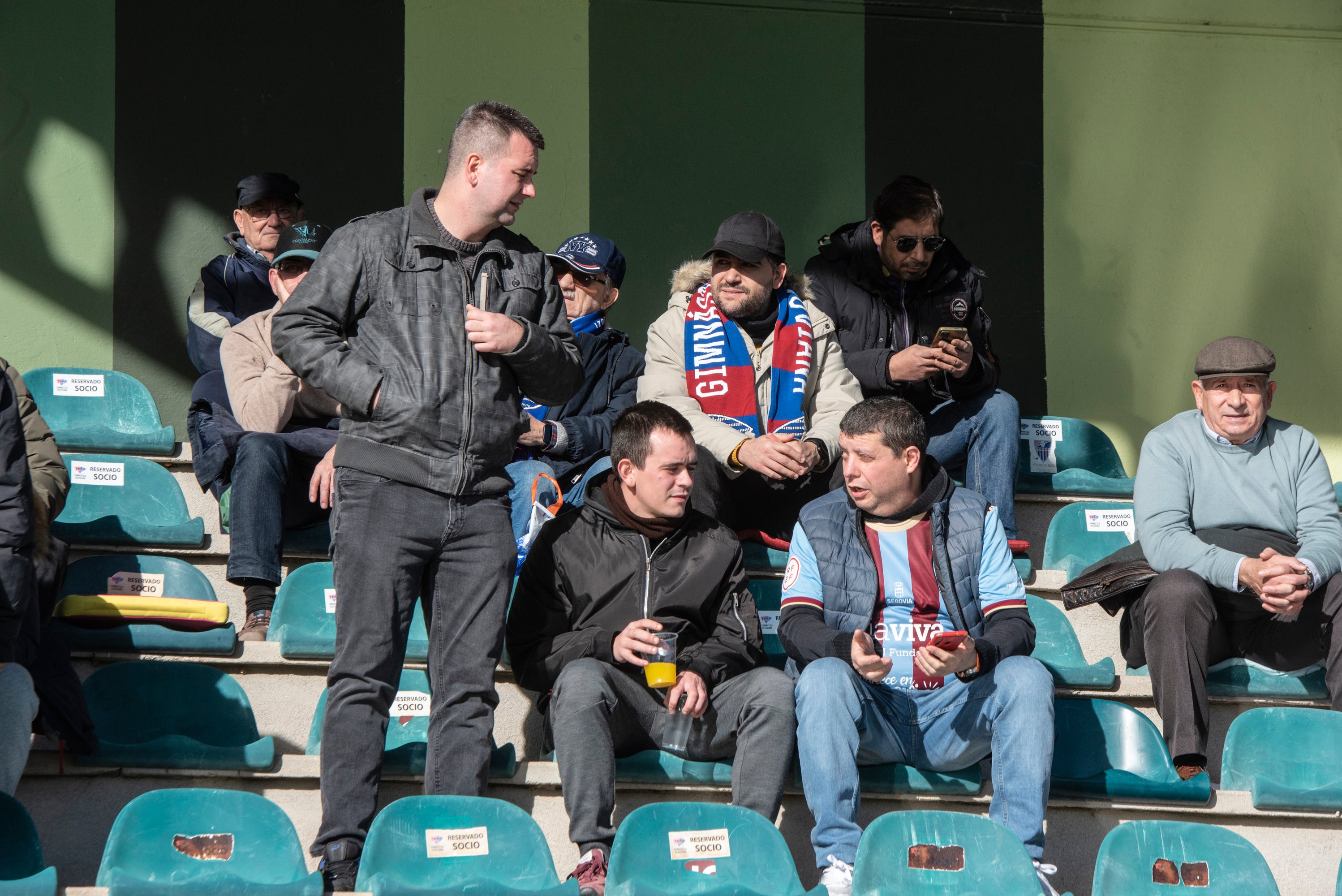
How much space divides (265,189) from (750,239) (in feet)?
5.53

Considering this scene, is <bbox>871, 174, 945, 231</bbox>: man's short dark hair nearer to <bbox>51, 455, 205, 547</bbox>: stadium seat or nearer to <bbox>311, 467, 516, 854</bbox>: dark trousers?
<bbox>311, 467, 516, 854</bbox>: dark trousers

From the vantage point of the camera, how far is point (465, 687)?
105 inches

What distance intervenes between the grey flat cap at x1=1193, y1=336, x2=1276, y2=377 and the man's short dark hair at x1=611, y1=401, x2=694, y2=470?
148 cm

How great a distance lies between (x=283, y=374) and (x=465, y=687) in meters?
1.45

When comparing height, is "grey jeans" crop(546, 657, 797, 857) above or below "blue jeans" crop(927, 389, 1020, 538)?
below

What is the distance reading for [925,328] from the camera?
4.34 m

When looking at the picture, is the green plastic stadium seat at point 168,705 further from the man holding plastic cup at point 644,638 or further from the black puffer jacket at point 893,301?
the black puffer jacket at point 893,301

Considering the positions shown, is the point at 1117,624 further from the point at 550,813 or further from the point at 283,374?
the point at 283,374

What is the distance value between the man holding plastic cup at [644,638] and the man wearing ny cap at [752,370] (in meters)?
0.59

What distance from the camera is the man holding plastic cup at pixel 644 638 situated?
2771 mm

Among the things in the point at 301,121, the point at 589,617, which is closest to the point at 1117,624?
the point at 589,617

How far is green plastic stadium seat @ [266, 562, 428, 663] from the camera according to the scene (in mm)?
3184

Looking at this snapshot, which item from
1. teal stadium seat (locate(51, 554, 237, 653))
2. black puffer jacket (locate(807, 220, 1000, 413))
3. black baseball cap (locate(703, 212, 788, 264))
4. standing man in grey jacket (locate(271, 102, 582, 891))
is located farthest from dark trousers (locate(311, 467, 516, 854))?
black puffer jacket (locate(807, 220, 1000, 413))

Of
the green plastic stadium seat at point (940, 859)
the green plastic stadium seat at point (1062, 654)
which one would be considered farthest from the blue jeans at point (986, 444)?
the green plastic stadium seat at point (940, 859)
